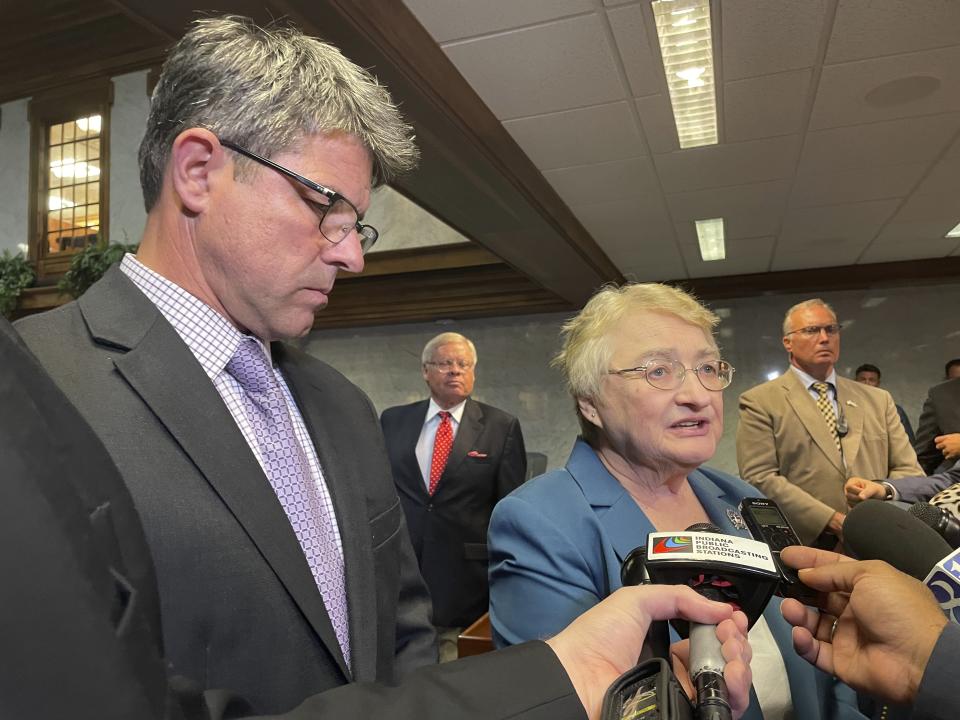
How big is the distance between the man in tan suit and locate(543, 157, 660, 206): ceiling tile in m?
1.49

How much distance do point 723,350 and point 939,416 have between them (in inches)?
167

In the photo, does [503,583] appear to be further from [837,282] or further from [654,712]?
[837,282]

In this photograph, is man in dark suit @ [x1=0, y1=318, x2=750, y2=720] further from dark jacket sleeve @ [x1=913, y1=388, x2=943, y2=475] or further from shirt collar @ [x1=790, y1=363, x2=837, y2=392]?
dark jacket sleeve @ [x1=913, y1=388, x2=943, y2=475]

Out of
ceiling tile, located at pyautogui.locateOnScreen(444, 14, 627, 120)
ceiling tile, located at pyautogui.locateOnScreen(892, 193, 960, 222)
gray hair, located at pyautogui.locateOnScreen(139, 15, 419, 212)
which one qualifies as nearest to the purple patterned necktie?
gray hair, located at pyautogui.locateOnScreen(139, 15, 419, 212)

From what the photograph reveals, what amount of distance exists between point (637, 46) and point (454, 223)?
196cm

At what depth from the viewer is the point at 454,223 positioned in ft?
15.3

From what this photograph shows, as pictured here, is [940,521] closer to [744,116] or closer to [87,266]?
[744,116]

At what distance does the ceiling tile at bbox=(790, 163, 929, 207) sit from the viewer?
14.9 ft

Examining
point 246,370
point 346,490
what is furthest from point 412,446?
point 246,370

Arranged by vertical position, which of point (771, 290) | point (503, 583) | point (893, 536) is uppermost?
point (771, 290)

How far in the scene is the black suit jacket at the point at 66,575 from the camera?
0.97 ft

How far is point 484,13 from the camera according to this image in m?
2.67

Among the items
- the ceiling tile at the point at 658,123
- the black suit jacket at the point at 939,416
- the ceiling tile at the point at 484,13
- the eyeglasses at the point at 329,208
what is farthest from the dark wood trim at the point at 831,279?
the eyeglasses at the point at 329,208

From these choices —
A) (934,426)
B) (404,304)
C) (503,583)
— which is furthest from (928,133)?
(404,304)
